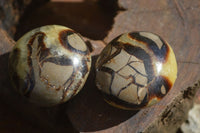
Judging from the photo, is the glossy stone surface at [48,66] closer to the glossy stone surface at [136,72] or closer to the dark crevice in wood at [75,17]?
the glossy stone surface at [136,72]

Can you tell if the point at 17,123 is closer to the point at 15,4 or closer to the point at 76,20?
the point at 15,4

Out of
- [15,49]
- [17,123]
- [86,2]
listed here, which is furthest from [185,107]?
[86,2]

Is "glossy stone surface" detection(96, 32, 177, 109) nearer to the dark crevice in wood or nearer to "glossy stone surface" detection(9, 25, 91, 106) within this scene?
"glossy stone surface" detection(9, 25, 91, 106)

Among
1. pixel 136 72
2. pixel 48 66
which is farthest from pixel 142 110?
pixel 48 66

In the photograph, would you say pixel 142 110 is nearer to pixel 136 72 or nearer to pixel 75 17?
pixel 136 72

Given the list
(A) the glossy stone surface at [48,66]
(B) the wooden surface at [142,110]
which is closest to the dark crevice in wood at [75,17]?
(B) the wooden surface at [142,110]
